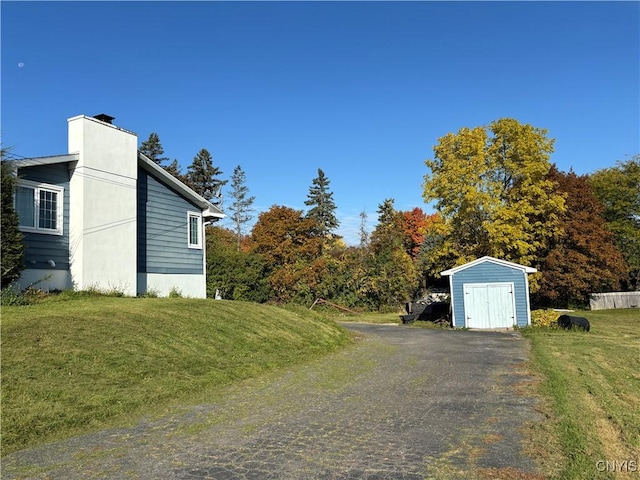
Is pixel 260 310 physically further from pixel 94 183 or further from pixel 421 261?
pixel 421 261

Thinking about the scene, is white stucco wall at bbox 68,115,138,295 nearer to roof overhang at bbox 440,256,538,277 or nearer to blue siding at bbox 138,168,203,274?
blue siding at bbox 138,168,203,274

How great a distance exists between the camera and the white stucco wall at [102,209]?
1414 cm

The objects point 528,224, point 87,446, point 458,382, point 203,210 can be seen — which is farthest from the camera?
point 528,224

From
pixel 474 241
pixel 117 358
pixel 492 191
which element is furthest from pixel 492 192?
pixel 117 358

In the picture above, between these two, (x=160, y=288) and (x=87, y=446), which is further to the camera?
(x=160, y=288)

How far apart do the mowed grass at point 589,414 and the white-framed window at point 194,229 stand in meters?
12.8

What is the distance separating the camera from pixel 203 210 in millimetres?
19719

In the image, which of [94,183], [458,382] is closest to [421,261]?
[94,183]

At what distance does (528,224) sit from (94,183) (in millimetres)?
23970

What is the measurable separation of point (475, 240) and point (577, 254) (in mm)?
8127

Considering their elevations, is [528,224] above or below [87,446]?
above

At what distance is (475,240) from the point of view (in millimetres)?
30047

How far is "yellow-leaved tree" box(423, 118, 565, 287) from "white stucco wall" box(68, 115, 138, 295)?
19.2 meters

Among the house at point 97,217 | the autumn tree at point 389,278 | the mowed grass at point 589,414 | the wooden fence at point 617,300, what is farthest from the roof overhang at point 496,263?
the wooden fence at point 617,300
